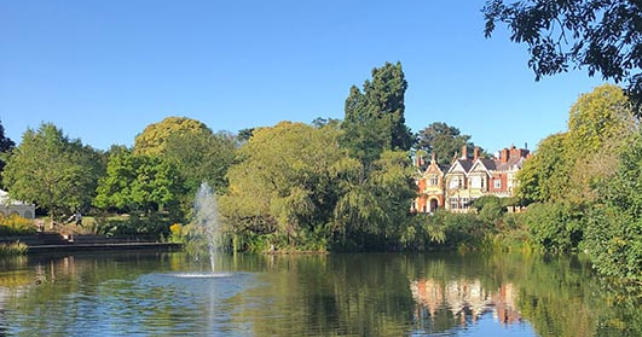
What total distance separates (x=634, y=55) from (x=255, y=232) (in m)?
34.9

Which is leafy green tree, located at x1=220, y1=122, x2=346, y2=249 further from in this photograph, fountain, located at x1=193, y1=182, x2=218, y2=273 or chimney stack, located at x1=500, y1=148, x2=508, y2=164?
chimney stack, located at x1=500, y1=148, x2=508, y2=164

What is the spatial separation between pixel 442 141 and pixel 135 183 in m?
61.2

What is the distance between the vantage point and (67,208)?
50.0 meters

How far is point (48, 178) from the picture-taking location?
150ft

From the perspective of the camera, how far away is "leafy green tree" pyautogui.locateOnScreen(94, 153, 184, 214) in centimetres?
4647

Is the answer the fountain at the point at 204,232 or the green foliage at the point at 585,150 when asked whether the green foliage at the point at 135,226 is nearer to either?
the fountain at the point at 204,232

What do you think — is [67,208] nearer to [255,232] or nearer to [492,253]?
[255,232]

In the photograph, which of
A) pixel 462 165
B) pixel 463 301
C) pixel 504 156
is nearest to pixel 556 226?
pixel 463 301

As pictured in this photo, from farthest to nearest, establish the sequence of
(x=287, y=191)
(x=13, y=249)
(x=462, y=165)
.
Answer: (x=462, y=165) → (x=287, y=191) → (x=13, y=249)

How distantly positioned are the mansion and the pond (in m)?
42.3

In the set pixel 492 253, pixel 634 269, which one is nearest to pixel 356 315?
pixel 634 269

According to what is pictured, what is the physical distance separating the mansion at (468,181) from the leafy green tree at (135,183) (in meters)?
33.9

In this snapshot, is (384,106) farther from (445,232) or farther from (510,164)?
(445,232)

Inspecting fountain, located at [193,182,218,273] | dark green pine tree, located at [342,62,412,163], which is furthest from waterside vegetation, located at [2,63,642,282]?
dark green pine tree, located at [342,62,412,163]
